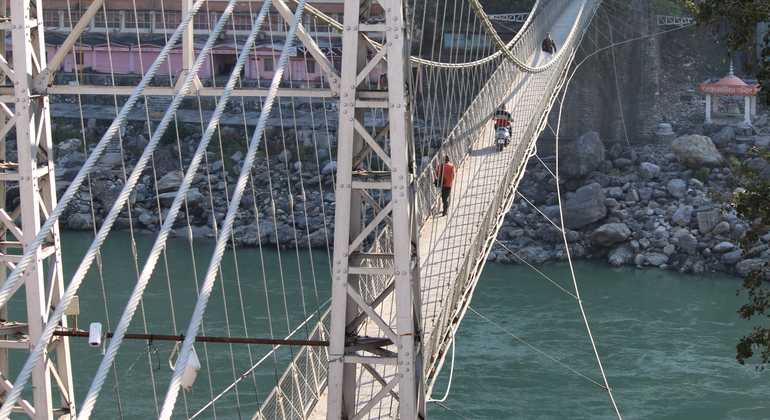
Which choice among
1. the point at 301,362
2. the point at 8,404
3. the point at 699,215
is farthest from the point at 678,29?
the point at 8,404

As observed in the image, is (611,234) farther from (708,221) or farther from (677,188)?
(677,188)

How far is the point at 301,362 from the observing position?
4566 millimetres

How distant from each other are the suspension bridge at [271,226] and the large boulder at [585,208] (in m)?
2.27

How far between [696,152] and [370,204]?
12.2 metres

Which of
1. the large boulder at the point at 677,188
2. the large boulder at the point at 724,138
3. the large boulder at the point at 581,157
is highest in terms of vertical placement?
the large boulder at the point at 724,138

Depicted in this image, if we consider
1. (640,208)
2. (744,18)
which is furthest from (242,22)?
(744,18)

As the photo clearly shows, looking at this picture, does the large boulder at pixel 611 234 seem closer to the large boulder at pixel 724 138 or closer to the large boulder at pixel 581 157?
the large boulder at pixel 581 157

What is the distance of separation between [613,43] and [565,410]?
10.3 metres

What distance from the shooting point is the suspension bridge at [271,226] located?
331 centimetres

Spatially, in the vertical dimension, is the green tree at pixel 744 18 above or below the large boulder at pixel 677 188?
above

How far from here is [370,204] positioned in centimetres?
344

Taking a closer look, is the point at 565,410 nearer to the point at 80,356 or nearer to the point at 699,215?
the point at 80,356

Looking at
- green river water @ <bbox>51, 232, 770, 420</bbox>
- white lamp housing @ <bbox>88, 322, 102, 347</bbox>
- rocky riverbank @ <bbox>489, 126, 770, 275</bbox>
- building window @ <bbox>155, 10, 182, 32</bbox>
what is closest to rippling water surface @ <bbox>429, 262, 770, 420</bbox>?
green river water @ <bbox>51, 232, 770, 420</bbox>

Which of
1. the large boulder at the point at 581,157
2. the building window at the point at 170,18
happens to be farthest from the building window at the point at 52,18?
the large boulder at the point at 581,157
